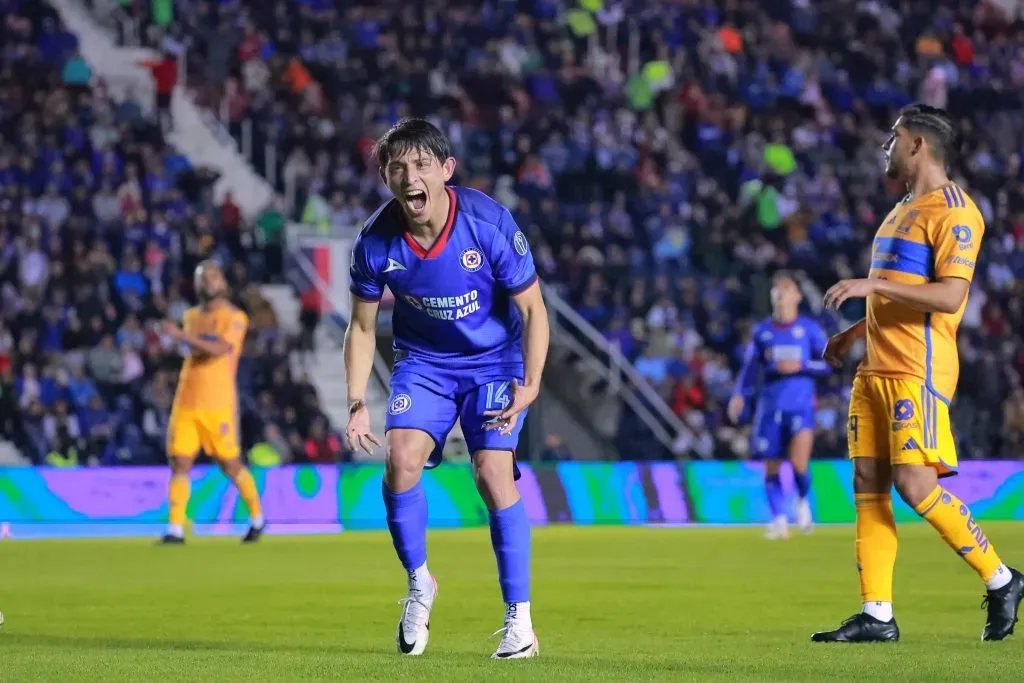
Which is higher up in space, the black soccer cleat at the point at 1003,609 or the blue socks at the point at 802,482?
the black soccer cleat at the point at 1003,609

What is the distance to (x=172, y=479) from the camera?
695 inches

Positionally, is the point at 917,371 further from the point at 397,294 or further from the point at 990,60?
the point at 990,60

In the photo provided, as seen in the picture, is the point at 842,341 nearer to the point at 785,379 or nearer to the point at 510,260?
the point at 510,260

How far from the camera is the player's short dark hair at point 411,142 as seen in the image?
781 centimetres

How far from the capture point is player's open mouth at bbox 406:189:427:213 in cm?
779

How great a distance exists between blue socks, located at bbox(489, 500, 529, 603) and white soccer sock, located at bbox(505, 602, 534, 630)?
0.08ft

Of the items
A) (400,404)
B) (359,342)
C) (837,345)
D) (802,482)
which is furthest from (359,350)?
(802,482)

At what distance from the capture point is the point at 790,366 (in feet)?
61.2

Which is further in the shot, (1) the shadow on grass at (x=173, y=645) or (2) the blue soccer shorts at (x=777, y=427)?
(2) the blue soccer shorts at (x=777, y=427)

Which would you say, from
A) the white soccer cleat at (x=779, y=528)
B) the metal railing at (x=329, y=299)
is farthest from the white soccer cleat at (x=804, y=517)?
the metal railing at (x=329, y=299)


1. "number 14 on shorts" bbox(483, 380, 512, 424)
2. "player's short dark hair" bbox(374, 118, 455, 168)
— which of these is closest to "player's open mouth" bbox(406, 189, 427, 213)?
"player's short dark hair" bbox(374, 118, 455, 168)

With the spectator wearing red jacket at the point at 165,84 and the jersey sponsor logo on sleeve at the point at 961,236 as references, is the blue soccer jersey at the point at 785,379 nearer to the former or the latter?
the jersey sponsor logo on sleeve at the point at 961,236

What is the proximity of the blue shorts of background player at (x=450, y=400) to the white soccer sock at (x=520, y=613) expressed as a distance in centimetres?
63

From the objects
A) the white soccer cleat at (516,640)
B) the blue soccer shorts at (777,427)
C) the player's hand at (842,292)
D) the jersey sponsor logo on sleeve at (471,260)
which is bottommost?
the blue soccer shorts at (777,427)
